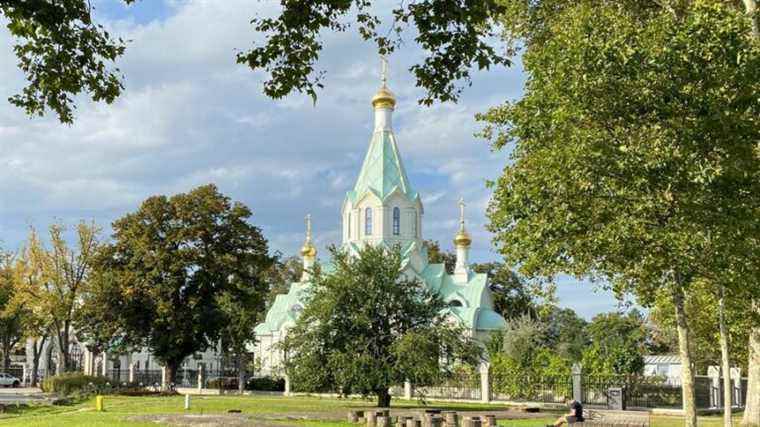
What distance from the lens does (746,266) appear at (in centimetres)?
1734

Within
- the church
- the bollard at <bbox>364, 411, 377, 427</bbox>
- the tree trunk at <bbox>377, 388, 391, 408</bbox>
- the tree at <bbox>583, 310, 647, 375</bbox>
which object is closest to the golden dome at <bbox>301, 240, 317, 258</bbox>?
the church

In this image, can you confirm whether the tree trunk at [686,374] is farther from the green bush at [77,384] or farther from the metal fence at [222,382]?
the metal fence at [222,382]

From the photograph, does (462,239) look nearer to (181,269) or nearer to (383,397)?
(181,269)

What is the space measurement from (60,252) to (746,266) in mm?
44779

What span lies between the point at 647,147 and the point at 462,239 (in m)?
46.3

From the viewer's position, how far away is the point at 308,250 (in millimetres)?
66062

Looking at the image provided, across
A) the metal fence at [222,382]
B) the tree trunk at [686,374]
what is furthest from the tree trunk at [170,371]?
the tree trunk at [686,374]

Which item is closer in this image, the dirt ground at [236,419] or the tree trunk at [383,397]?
the dirt ground at [236,419]

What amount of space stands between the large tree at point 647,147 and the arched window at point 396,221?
4045cm

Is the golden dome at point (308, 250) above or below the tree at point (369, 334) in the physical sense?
above

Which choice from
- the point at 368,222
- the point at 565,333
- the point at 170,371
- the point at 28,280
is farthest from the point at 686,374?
the point at 565,333

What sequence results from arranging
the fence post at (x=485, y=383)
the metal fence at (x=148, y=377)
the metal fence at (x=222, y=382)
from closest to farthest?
the fence post at (x=485, y=383)
the metal fence at (x=222, y=382)
the metal fence at (x=148, y=377)

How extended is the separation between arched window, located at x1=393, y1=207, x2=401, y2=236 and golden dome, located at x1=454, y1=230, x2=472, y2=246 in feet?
17.8

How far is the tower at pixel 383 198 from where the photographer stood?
58.4 m
